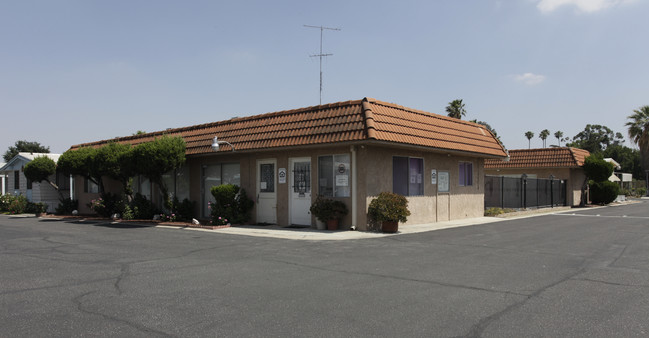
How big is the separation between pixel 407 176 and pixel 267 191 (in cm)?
506

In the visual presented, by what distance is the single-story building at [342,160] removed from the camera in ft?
48.4

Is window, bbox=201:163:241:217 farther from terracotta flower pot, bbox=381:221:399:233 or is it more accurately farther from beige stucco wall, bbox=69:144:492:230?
terracotta flower pot, bbox=381:221:399:233

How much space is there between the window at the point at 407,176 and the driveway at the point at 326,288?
4.30m

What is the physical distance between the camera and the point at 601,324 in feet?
16.9

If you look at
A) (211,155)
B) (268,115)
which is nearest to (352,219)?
(268,115)

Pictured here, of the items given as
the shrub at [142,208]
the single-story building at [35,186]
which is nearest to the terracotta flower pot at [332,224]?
the shrub at [142,208]

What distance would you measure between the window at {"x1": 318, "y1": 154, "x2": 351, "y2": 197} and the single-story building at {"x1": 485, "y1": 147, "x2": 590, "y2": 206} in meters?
21.0

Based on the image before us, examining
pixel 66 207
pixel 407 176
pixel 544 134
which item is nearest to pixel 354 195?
pixel 407 176

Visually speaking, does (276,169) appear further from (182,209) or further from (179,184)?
(179,184)

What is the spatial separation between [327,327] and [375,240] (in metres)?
7.61

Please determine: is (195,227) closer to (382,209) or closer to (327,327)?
(382,209)

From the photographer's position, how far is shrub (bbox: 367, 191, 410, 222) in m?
14.2

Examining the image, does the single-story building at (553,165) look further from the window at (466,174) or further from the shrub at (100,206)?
the shrub at (100,206)

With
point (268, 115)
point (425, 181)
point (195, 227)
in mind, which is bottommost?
point (195, 227)
